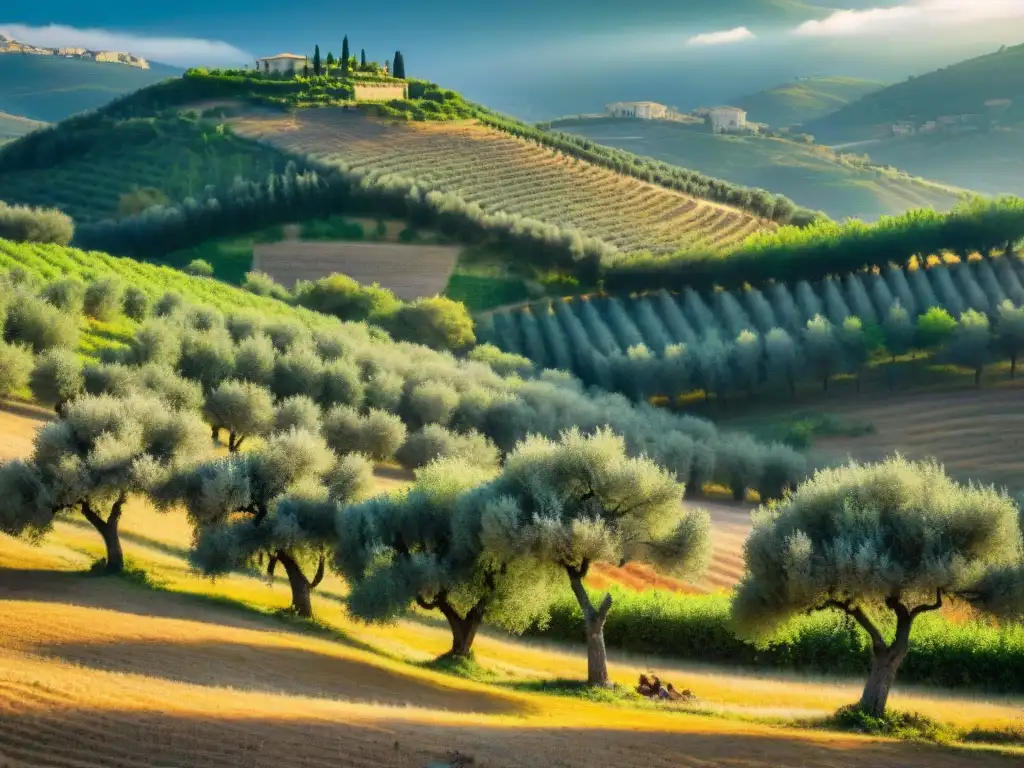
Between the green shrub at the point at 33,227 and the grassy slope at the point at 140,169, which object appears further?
the grassy slope at the point at 140,169

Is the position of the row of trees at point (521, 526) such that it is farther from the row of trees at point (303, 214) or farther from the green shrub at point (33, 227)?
the row of trees at point (303, 214)

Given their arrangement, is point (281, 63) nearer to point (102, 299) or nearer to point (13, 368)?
point (102, 299)

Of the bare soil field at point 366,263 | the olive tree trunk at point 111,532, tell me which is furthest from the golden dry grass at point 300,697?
the bare soil field at point 366,263

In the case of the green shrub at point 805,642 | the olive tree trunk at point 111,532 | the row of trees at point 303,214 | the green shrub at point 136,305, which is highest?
the row of trees at point 303,214

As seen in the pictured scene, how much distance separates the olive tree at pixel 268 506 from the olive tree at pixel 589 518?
18.5 ft

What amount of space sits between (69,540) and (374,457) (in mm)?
18300

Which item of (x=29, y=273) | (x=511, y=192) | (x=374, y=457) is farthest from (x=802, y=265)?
(x=29, y=273)

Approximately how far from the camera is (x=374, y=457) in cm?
5322

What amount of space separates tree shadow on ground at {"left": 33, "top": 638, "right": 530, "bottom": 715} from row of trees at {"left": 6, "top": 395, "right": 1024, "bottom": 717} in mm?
2633

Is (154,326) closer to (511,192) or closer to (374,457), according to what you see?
(374,457)

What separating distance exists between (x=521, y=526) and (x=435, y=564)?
2919 mm

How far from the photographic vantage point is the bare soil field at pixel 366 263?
10225cm

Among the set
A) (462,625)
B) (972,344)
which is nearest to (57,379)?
(462,625)

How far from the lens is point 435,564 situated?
2897 centimetres
